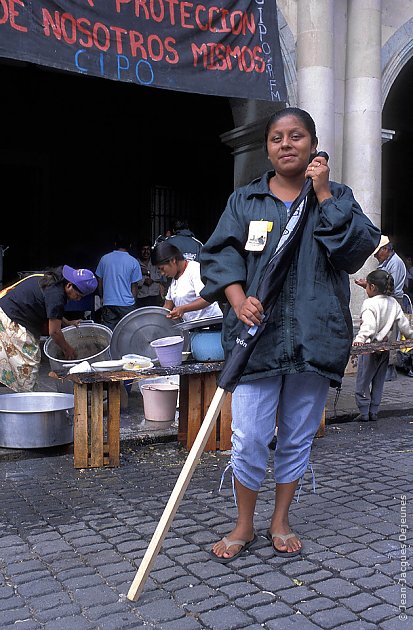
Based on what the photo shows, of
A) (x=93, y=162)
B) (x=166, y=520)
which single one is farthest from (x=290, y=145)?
(x=93, y=162)

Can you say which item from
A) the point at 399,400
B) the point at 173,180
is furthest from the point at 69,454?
the point at 173,180

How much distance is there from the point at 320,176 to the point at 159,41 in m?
5.19

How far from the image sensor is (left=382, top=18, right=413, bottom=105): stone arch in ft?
32.5

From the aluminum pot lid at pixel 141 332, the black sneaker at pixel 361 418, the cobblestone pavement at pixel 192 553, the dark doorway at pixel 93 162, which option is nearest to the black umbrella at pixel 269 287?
the cobblestone pavement at pixel 192 553

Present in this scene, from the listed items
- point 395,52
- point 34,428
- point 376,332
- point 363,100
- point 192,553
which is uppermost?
point 395,52

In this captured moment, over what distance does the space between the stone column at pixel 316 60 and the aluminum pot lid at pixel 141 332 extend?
432cm

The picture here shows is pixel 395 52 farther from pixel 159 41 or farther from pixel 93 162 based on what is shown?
pixel 93 162

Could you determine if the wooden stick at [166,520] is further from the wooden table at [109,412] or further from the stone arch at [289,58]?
the stone arch at [289,58]

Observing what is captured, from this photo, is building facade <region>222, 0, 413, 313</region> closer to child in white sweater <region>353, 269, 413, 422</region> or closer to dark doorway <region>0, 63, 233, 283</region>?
child in white sweater <region>353, 269, 413, 422</region>

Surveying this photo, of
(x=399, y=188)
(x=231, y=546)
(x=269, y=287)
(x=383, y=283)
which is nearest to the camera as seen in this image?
(x=269, y=287)

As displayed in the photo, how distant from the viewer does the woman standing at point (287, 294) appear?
3.15 m

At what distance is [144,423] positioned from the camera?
6332mm

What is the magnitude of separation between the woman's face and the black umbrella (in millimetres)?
102

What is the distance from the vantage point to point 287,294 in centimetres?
322
